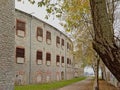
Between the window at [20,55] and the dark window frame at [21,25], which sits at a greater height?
the dark window frame at [21,25]

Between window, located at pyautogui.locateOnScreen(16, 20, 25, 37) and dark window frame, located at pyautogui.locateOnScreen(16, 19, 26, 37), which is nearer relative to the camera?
dark window frame, located at pyautogui.locateOnScreen(16, 19, 26, 37)

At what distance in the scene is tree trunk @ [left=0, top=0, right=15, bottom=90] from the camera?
13773mm

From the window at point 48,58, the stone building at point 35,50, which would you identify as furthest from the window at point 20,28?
the window at point 48,58

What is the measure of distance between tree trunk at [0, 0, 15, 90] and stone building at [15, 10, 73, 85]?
57.2 feet

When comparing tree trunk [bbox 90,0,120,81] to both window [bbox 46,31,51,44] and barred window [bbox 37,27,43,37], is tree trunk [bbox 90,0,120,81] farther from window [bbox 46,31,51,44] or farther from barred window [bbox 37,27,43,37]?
window [bbox 46,31,51,44]

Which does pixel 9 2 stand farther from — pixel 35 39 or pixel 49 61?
Answer: pixel 49 61

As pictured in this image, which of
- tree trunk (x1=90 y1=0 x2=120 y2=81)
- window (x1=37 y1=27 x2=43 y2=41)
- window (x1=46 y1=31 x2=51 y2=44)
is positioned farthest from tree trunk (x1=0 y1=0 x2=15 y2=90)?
window (x1=46 y1=31 x2=51 y2=44)

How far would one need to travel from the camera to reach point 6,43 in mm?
14219

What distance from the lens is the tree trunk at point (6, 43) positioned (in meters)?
13.8

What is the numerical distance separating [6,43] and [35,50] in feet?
79.0

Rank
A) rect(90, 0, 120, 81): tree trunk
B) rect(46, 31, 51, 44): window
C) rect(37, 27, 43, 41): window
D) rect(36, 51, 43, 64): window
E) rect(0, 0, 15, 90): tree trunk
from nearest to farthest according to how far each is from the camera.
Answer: rect(90, 0, 120, 81): tree trunk
rect(0, 0, 15, 90): tree trunk
rect(37, 27, 43, 41): window
rect(36, 51, 43, 64): window
rect(46, 31, 51, 44): window

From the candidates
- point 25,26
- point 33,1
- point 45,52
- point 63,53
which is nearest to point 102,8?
point 33,1

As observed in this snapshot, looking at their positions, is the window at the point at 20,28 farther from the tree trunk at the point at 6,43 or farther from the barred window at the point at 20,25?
the tree trunk at the point at 6,43

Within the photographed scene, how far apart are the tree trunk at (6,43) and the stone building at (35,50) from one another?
1743cm
